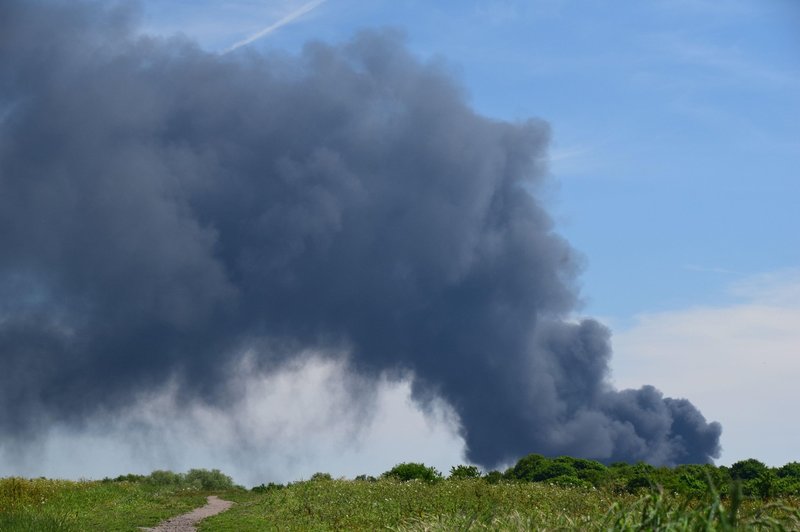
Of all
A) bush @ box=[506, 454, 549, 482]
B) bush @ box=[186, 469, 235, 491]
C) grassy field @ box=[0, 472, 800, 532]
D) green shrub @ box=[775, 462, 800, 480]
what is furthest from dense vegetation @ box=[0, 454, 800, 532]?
bush @ box=[186, 469, 235, 491]

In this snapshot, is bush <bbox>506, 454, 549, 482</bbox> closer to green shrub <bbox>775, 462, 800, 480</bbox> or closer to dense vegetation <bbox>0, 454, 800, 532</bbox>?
dense vegetation <bbox>0, 454, 800, 532</bbox>

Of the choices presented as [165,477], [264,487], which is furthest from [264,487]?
[165,477]

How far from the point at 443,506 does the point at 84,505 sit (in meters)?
16.6

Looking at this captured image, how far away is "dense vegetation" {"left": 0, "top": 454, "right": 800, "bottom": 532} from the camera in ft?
34.7

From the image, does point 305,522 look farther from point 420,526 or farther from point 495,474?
point 495,474

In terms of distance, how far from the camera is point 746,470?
1773 inches

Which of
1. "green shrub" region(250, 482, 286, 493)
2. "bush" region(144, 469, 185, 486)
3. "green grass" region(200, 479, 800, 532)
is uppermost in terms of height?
"bush" region(144, 469, 185, 486)

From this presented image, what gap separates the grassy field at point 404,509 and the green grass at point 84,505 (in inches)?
1.7

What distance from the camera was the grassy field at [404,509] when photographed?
35.9ft

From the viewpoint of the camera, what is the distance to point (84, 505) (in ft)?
101

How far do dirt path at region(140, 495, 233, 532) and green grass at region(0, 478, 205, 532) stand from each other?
0.45 metres

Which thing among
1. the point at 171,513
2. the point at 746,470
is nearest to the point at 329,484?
the point at 171,513

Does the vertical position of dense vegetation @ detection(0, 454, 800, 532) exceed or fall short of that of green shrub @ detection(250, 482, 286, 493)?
it falls short

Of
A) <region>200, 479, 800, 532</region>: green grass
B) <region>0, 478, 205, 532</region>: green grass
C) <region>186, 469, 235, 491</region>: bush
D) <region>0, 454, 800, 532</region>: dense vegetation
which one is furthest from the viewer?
<region>186, 469, 235, 491</region>: bush
